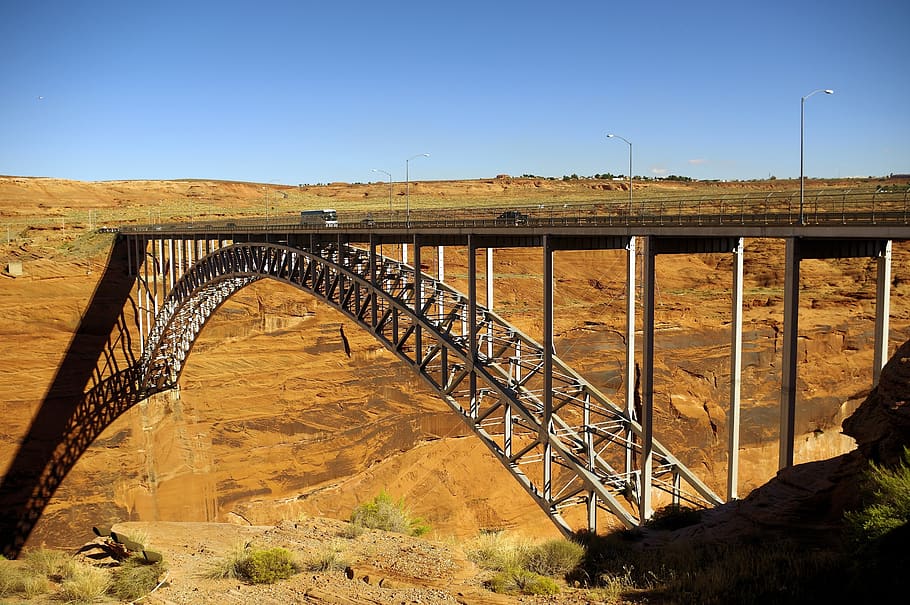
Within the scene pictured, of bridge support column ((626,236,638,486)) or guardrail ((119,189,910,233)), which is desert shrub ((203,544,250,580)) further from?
guardrail ((119,189,910,233))

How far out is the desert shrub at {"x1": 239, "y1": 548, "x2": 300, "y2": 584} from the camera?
1359cm

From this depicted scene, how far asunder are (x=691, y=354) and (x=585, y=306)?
242 inches

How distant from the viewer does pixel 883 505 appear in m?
8.84

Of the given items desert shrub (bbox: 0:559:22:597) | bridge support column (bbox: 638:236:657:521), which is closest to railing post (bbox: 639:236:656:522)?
bridge support column (bbox: 638:236:657:521)

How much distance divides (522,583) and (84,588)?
7.90 m

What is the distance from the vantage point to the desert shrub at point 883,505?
857 centimetres

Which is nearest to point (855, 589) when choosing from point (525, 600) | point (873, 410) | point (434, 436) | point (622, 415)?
point (873, 410)

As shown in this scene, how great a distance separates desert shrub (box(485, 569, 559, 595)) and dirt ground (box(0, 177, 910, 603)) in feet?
66.1

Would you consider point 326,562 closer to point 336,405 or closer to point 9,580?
point 9,580

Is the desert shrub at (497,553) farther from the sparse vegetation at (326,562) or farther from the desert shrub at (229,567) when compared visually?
the desert shrub at (229,567)

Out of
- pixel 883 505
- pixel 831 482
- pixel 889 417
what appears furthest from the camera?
pixel 831 482

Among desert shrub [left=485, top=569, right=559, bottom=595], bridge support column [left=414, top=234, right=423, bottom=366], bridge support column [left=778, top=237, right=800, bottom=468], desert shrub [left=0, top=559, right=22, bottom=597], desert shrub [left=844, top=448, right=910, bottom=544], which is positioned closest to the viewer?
desert shrub [left=844, top=448, right=910, bottom=544]

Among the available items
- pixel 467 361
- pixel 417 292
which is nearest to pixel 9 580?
pixel 467 361

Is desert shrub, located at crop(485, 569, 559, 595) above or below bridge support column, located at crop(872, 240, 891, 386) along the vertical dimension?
below
